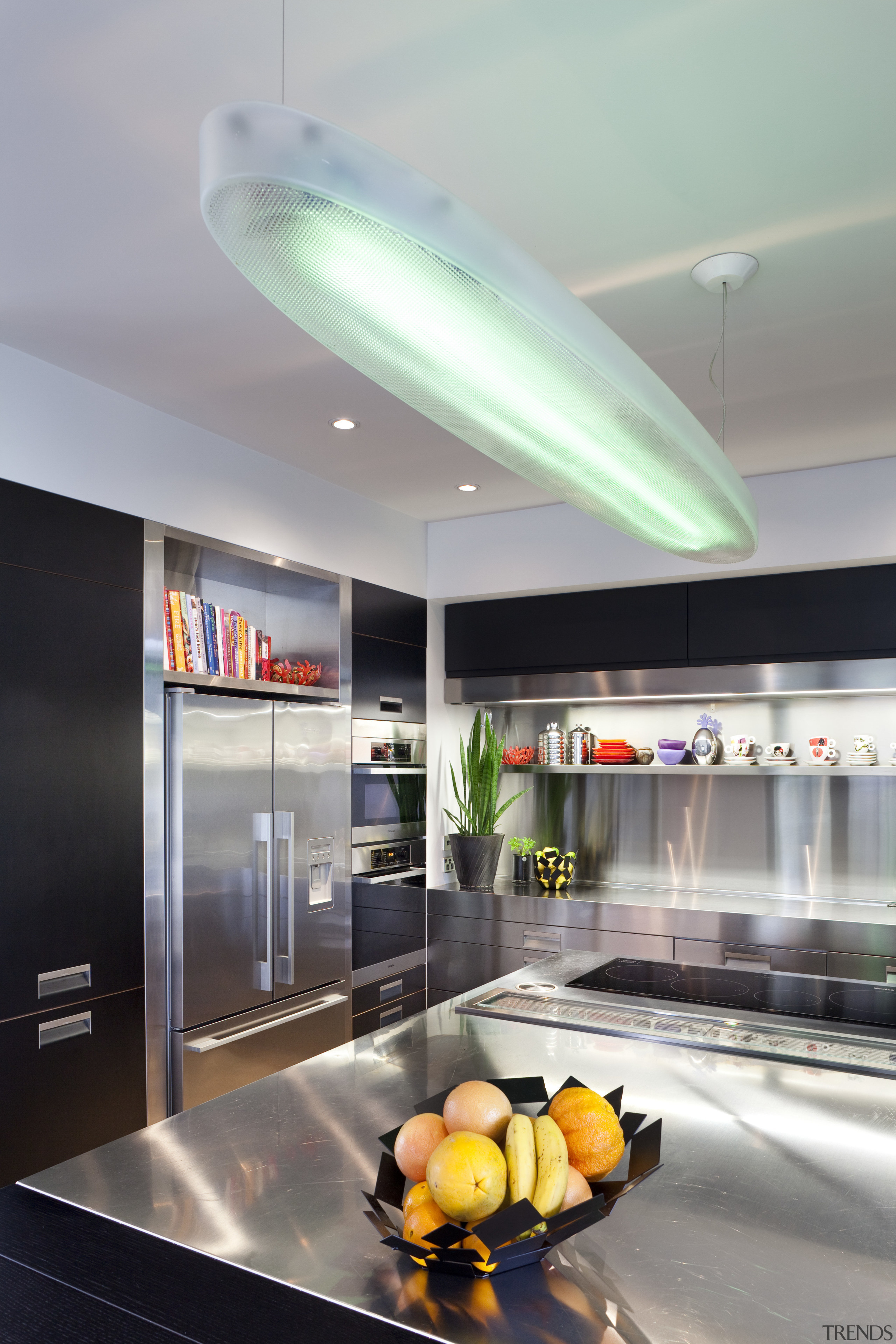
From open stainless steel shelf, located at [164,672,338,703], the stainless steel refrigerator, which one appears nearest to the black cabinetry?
open stainless steel shelf, located at [164,672,338,703]

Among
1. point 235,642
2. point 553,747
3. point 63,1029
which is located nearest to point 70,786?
point 63,1029

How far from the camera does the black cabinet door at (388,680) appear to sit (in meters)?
3.96

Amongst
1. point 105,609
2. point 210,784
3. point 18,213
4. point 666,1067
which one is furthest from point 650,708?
point 18,213

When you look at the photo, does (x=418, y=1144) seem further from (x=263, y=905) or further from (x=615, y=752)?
(x=615, y=752)

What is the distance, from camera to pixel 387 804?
13.4 ft

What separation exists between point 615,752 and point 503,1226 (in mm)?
3566

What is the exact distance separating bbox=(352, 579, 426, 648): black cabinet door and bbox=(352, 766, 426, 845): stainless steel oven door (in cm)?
59

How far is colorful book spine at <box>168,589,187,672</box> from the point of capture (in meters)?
3.10

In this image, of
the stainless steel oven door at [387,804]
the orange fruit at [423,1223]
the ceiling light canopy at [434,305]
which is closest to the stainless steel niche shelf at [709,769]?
the stainless steel oven door at [387,804]

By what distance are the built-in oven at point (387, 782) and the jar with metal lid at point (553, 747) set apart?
1.97 ft

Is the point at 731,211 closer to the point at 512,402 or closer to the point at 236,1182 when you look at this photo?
the point at 512,402

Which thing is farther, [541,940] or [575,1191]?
[541,940]

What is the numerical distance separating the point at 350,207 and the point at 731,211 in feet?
4.83

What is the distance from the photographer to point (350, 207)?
0.75m
